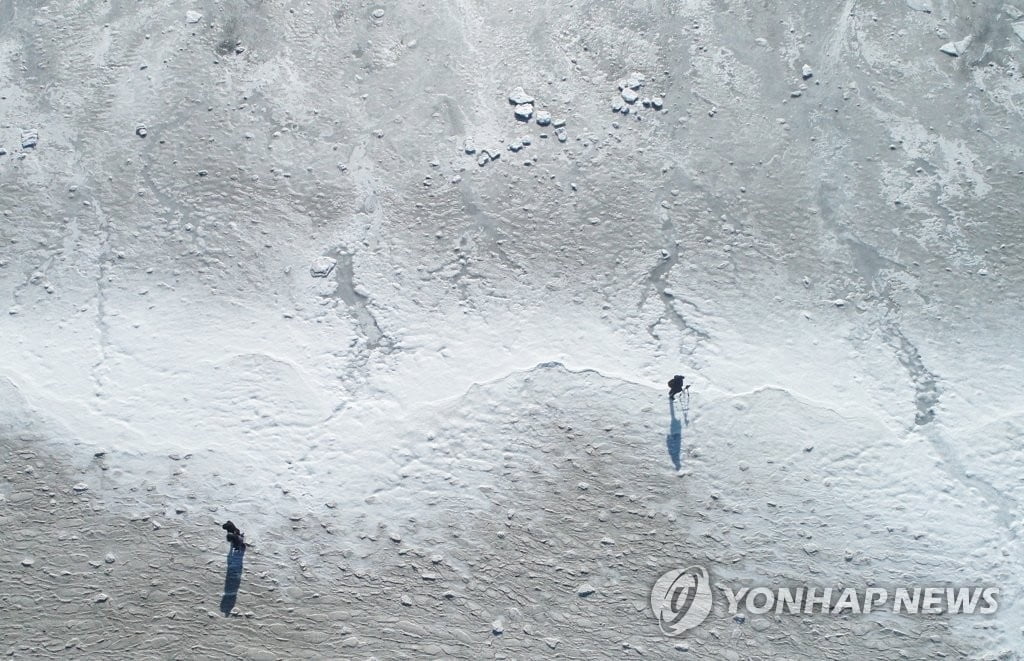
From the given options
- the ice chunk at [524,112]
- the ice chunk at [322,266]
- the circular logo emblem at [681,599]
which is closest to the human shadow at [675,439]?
the circular logo emblem at [681,599]

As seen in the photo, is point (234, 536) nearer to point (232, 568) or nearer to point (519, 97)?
point (232, 568)

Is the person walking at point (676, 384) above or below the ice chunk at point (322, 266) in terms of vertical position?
below

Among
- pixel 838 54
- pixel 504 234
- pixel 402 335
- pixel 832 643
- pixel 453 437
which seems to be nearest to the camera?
pixel 832 643

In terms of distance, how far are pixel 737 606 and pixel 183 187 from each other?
47.0 ft

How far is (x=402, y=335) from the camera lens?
15.3 metres

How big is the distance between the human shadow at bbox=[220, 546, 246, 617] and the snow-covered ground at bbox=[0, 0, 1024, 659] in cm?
3

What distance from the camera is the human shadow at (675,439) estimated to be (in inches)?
534

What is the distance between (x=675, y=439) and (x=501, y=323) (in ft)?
13.7

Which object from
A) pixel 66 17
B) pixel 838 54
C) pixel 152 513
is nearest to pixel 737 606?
pixel 152 513

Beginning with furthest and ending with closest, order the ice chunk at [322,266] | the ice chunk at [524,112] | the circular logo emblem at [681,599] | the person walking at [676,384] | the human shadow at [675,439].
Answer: the ice chunk at [524,112] < the ice chunk at [322,266] < the person walking at [676,384] < the human shadow at [675,439] < the circular logo emblem at [681,599]

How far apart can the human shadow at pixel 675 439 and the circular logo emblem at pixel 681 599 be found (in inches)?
76.0

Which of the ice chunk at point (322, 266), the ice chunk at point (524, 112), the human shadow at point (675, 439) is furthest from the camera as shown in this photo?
the ice chunk at point (524, 112)

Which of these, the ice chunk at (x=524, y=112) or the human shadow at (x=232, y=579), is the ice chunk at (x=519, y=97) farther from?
the human shadow at (x=232, y=579)

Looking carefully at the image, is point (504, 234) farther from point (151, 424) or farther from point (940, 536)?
point (940, 536)
